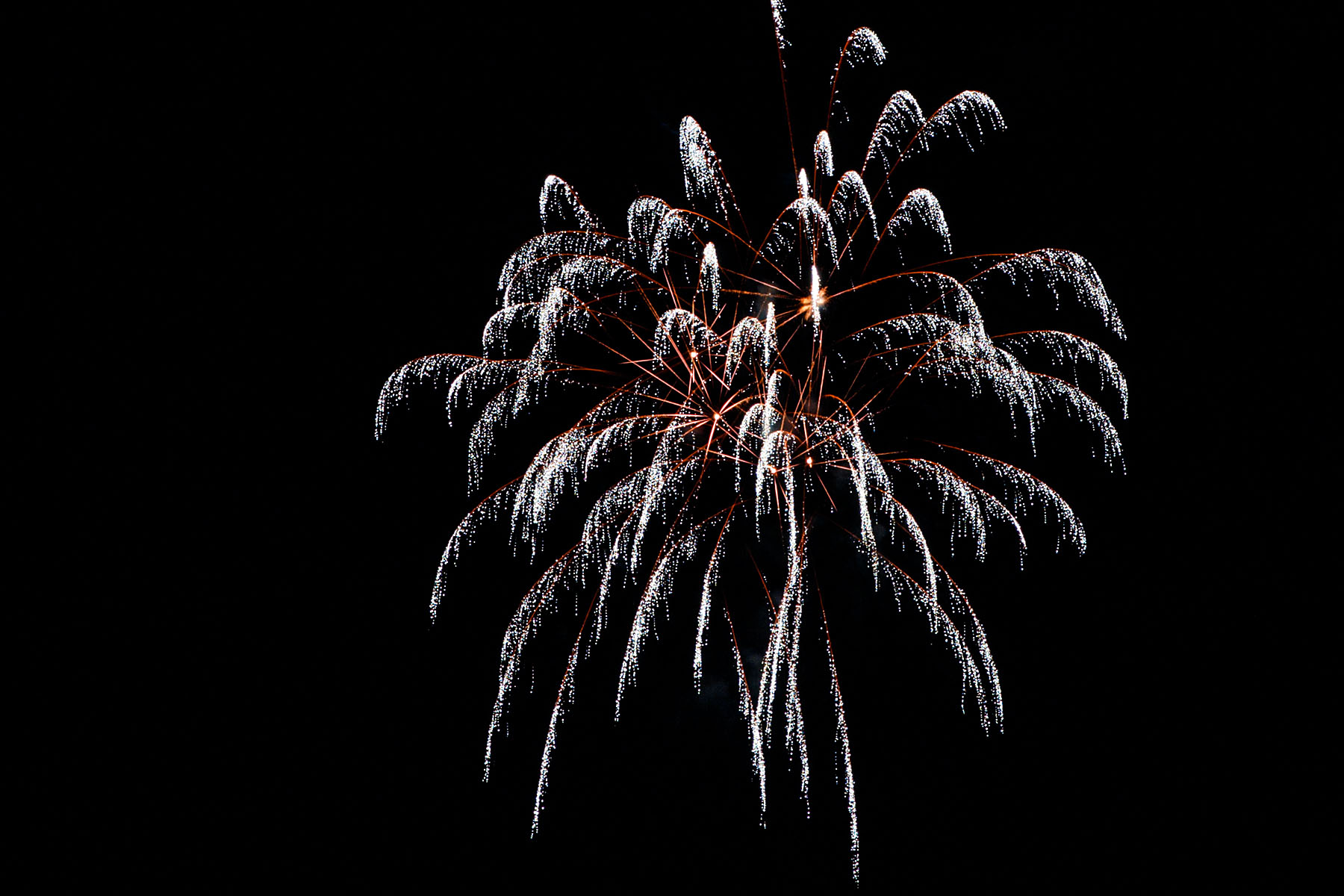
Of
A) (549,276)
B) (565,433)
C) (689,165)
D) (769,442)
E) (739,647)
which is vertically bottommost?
(739,647)

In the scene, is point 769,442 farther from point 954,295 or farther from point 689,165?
point 689,165

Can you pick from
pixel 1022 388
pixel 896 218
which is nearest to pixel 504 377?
pixel 896 218

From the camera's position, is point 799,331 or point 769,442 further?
point 799,331

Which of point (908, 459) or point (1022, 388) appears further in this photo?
point (908, 459)

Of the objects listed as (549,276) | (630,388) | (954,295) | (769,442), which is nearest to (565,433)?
(630,388)

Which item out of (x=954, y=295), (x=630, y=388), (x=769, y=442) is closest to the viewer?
(x=769, y=442)

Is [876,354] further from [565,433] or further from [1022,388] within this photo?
[565,433]

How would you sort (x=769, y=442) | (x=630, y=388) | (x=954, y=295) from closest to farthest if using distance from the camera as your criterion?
(x=769, y=442) → (x=954, y=295) → (x=630, y=388)

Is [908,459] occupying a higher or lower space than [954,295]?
lower

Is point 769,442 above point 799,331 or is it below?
below
